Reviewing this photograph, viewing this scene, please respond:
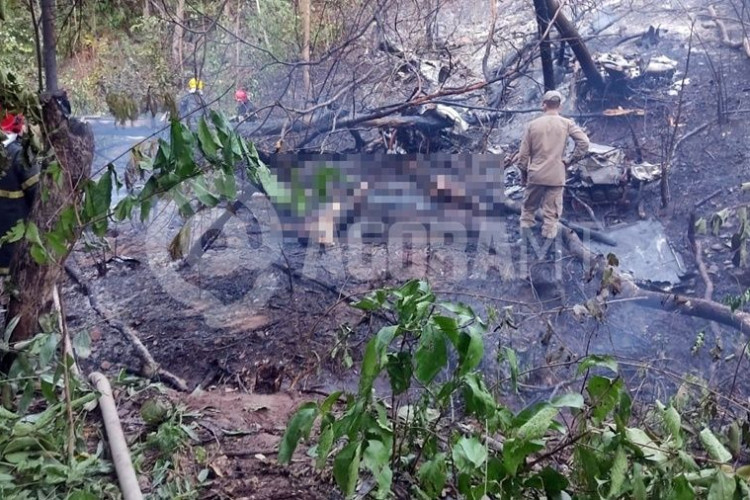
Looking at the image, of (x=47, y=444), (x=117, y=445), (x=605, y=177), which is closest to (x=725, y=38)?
(x=605, y=177)

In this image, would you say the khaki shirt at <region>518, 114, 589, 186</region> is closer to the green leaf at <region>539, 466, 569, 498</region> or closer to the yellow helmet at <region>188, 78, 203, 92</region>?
the yellow helmet at <region>188, 78, 203, 92</region>

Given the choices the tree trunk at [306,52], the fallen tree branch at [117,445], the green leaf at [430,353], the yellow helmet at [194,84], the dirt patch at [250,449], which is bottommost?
the dirt patch at [250,449]

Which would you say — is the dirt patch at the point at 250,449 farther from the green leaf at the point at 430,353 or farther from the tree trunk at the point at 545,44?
the tree trunk at the point at 545,44

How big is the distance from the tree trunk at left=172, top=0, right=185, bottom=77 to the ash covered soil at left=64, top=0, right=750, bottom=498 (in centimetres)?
128

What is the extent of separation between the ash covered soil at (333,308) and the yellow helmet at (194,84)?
1.02 meters

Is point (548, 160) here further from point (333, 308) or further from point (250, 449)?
point (250, 449)

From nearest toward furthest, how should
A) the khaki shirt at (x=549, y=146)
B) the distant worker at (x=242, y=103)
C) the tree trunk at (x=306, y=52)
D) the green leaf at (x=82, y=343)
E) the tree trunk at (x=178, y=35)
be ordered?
1. the green leaf at (x=82, y=343)
2. the khaki shirt at (x=549, y=146)
3. the tree trunk at (x=178, y=35)
4. the distant worker at (x=242, y=103)
5. the tree trunk at (x=306, y=52)

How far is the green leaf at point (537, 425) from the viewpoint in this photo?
124 centimetres

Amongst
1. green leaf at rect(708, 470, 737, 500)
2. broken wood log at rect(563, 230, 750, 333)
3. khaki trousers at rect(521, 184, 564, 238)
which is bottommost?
broken wood log at rect(563, 230, 750, 333)

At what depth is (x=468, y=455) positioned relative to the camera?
3.99ft

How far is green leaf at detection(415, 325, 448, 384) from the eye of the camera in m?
1.29

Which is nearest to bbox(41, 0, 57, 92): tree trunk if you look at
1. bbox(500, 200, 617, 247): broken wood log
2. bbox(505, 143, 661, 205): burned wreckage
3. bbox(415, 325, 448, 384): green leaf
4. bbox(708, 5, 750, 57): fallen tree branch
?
bbox(415, 325, 448, 384): green leaf

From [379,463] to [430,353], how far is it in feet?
0.82

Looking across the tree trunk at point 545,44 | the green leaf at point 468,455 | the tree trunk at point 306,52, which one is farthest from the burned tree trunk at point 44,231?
the tree trunk at point 545,44
